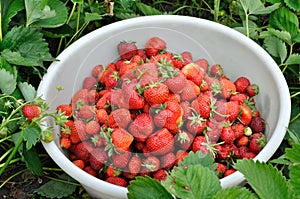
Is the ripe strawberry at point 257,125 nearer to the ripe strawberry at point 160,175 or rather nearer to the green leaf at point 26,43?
the ripe strawberry at point 160,175

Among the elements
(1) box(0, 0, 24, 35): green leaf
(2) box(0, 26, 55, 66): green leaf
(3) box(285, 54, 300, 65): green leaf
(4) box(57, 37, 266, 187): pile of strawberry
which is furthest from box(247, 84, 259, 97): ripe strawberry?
(1) box(0, 0, 24, 35): green leaf

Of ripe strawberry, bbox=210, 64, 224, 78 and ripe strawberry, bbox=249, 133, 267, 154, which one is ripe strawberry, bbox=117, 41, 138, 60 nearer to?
ripe strawberry, bbox=210, 64, 224, 78

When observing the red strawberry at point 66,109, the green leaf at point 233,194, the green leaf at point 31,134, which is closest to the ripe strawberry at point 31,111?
the green leaf at point 31,134

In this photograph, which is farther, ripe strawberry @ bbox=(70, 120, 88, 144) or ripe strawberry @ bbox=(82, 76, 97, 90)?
ripe strawberry @ bbox=(82, 76, 97, 90)

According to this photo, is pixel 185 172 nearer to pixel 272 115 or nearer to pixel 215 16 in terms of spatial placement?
pixel 272 115

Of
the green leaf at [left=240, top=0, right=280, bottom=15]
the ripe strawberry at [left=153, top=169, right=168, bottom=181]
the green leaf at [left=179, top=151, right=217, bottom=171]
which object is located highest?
the green leaf at [left=240, top=0, right=280, bottom=15]

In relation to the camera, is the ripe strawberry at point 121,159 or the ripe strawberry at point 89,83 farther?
the ripe strawberry at point 89,83
